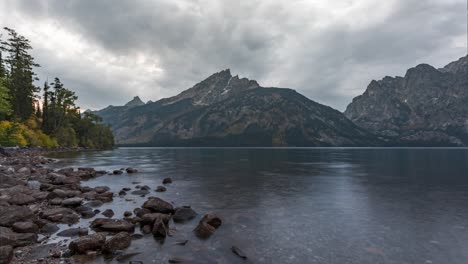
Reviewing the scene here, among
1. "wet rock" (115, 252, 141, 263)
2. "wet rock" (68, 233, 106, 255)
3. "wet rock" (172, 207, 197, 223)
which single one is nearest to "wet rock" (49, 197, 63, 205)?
"wet rock" (172, 207, 197, 223)

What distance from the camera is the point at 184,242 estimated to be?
18.6 metres

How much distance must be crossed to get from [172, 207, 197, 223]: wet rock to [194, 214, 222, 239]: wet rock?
9.43 feet

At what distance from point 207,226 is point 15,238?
12.3 meters

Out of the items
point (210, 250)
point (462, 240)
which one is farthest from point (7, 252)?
point (462, 240)

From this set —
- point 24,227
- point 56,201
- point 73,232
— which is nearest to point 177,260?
point 73,232

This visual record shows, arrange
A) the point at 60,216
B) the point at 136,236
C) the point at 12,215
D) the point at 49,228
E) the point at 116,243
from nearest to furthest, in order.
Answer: the point at 116,243, the point at 136,236, the point at 12,215, the point at 49,228, the point at 60,216

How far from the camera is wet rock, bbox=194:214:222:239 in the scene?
67.4ft

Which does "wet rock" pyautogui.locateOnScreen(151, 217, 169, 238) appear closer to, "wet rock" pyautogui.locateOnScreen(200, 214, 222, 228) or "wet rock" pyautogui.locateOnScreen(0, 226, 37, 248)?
"wet rock" pyautogui.locateOnScreen(200, 214, 222, 228)

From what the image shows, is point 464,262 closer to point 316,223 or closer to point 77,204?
point 316,223

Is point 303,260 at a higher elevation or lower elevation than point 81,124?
lower

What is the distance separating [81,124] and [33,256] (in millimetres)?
178027

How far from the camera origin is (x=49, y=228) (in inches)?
769

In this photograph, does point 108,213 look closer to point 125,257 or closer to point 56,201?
point 56,201

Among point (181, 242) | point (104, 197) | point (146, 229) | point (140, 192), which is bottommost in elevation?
point (181, 242)
